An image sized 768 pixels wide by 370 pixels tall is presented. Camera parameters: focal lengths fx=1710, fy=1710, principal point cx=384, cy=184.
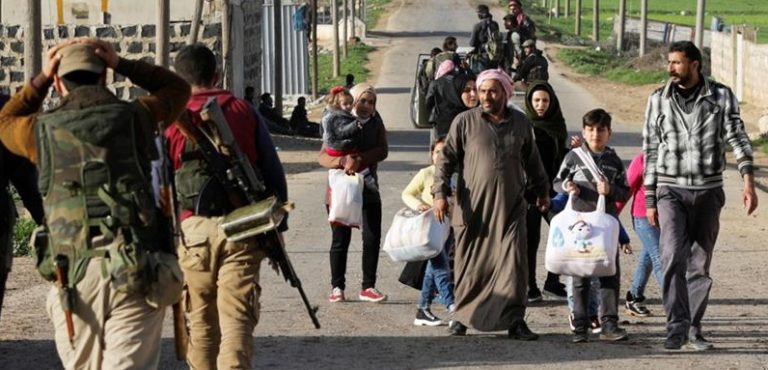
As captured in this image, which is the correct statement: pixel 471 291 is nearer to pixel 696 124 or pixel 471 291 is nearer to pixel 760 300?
pixel 696 124

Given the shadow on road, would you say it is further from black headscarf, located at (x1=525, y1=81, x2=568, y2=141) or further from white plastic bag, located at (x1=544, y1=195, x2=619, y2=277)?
white plastic bag, located at (x1=544, y1=195, x2=619, y2=277)

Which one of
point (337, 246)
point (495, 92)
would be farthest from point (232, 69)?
point (495, 92)

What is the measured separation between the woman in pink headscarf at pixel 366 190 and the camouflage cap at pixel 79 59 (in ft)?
17.1

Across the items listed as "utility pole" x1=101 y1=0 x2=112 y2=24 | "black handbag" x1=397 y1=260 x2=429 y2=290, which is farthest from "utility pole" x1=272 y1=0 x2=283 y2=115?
"black handbag" x1=397 y1=260 x2=429 y2=290

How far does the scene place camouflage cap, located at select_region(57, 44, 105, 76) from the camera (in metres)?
6.36

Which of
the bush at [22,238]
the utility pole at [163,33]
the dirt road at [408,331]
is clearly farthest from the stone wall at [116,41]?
the dirt road at [408,331]

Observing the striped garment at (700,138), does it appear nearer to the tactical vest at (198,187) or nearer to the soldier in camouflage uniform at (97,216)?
the tactical vest at (198,187)

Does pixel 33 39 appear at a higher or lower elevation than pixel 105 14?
higher

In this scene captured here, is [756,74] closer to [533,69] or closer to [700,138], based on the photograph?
[533,69]

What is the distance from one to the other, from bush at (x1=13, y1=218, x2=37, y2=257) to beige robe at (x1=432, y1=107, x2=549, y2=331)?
5.63 m

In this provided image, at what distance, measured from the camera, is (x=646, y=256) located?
11203 millimetres

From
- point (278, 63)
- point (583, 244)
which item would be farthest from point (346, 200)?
point (278, 63)

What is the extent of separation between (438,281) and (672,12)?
84.1m

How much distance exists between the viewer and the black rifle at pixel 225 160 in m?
7.59
